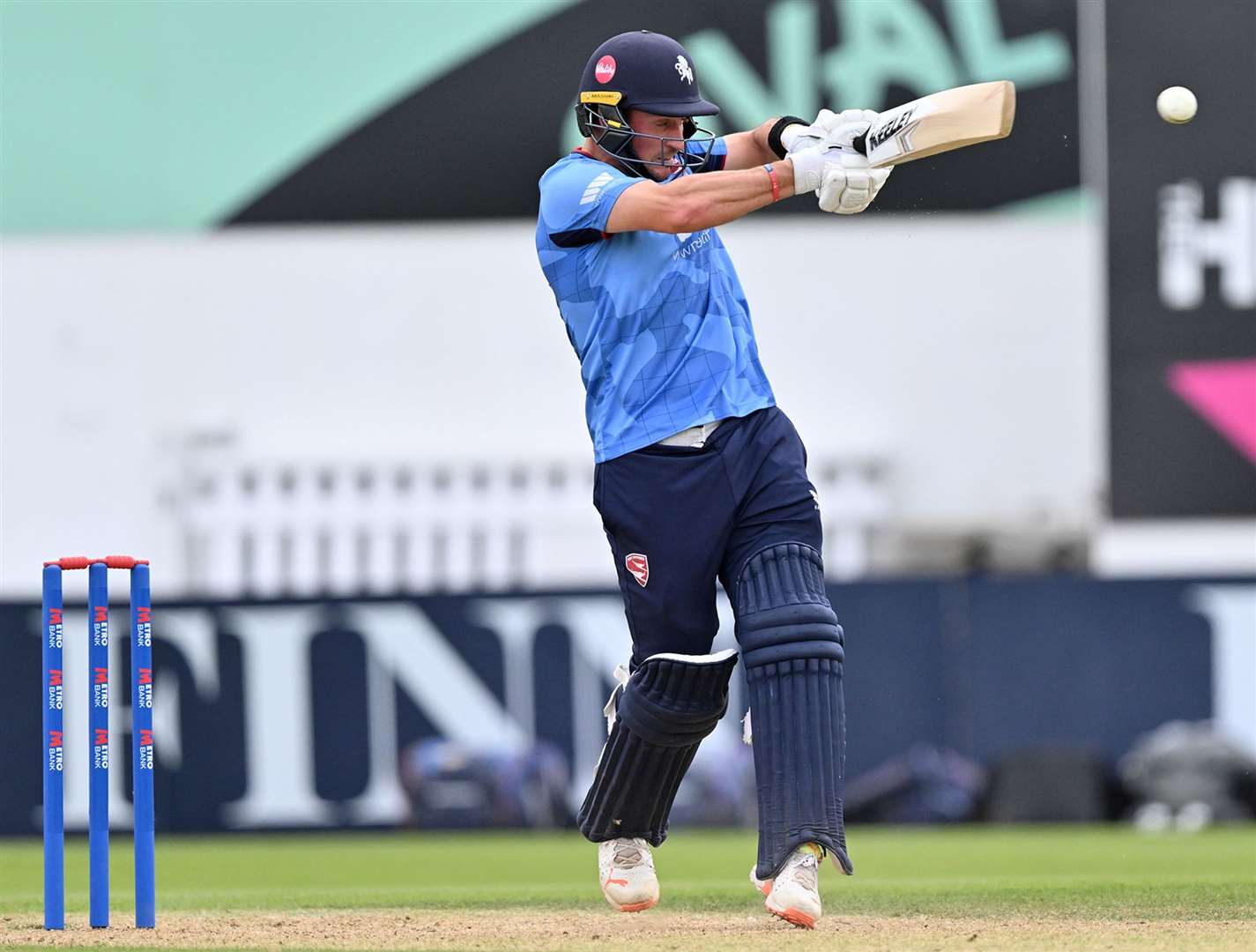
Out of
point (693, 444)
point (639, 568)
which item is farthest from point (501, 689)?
point (693, 444)

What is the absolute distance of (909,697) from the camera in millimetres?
9586

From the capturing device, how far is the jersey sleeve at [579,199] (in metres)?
4.26

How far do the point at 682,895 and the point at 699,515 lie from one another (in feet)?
4.25

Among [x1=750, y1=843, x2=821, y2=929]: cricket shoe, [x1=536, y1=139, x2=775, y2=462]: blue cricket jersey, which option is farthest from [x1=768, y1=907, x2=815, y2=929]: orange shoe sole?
[x1=536, y1=139, x2=775, y2=462]: blue cricket jersey

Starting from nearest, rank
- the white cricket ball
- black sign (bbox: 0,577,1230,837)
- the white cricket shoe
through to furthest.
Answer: the white cricket shoe → the white cricket ball → black sign (bbox: 0,577,1230,837)

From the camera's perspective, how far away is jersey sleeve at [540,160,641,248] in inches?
168

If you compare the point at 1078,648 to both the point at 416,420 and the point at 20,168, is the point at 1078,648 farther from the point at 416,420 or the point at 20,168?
the point at 20,168

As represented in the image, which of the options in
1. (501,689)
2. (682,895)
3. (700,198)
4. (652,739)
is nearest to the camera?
(700,198)

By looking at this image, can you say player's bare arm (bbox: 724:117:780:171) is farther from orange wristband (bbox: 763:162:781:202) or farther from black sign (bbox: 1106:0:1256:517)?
black sign (bbox: 1106:0:1256:517)

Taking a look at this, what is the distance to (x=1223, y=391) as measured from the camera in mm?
11766

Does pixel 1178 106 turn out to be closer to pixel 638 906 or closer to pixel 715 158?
pixel 715 158

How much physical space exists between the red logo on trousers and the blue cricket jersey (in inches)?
8.3

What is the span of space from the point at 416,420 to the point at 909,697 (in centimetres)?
472

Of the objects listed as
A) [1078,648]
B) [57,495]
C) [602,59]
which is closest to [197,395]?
[57,495]
